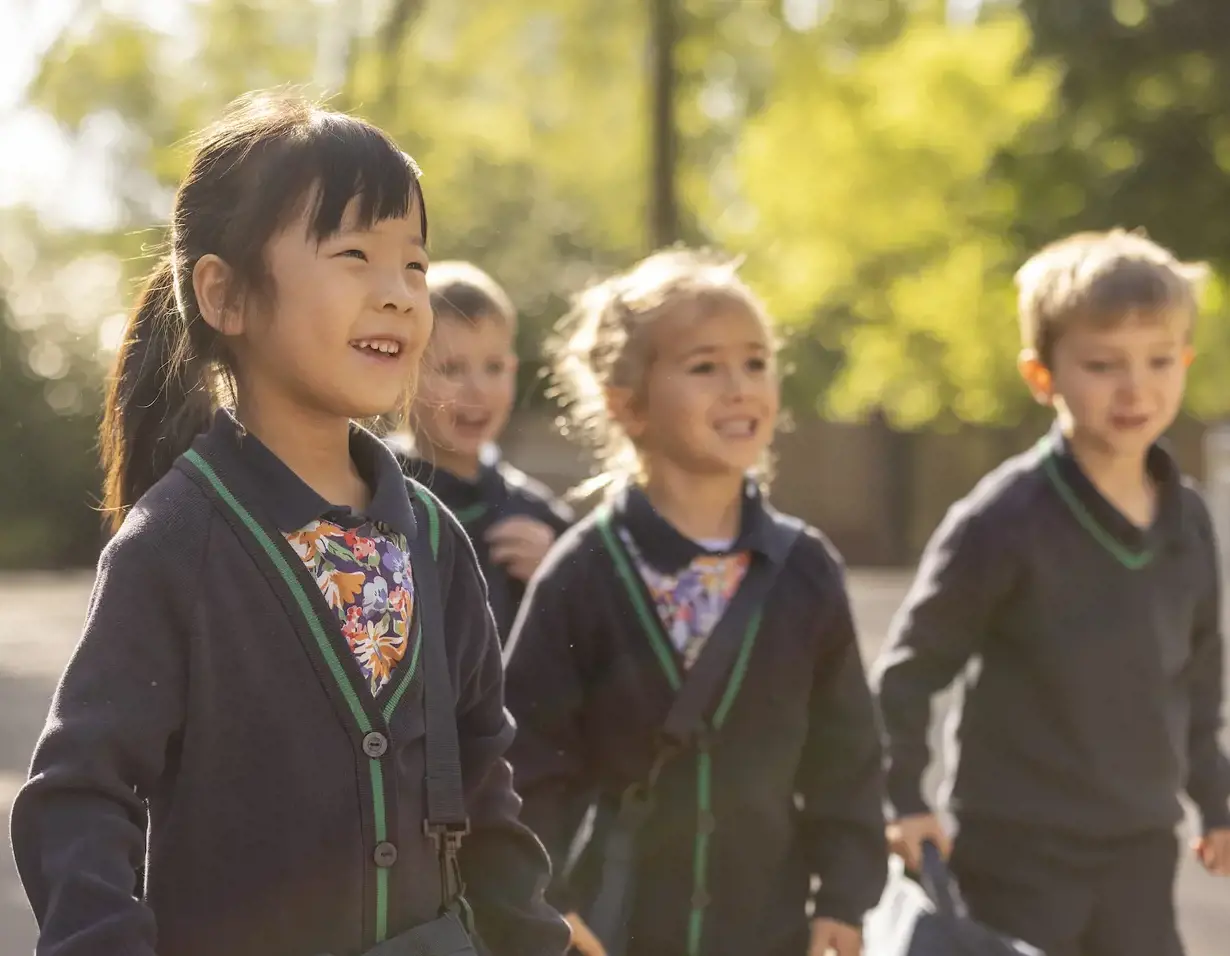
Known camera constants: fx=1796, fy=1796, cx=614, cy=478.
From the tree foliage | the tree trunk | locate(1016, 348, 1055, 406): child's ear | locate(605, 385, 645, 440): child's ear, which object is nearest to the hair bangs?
locate(605, 385, 645, 440): child's ear

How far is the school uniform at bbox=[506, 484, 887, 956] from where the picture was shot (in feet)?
10.6

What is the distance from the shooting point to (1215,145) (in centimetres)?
2117

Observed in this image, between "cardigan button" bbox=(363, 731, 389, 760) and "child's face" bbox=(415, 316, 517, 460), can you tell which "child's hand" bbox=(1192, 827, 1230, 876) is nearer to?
"child's face" bbox=(415, 316, 517, 460)

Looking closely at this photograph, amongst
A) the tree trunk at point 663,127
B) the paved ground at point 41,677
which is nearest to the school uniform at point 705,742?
the paved ground at point 41,677

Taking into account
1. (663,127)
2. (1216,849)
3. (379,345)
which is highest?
(663,127)

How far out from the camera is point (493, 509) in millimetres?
4090

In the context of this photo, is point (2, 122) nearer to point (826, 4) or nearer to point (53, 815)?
point (826, 4)

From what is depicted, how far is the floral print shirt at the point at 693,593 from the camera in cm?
331

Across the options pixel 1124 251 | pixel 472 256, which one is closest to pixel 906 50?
pixel 472 256

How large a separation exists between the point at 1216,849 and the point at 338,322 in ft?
8.69

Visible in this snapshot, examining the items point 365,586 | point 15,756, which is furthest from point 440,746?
point 15,756

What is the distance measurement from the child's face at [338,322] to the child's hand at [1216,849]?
2.51 meters

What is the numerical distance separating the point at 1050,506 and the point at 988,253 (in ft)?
73.9

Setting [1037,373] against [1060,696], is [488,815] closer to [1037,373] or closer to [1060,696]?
[1060,696]
